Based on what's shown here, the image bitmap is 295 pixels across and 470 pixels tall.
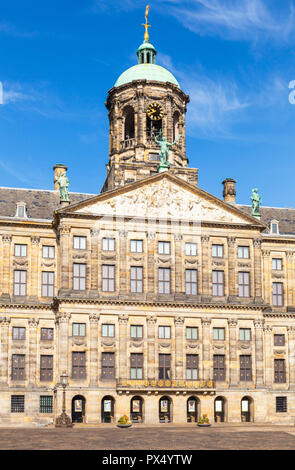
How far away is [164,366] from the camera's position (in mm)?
63375

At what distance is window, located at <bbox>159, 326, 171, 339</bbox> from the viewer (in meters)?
63.9

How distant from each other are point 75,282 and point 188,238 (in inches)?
411

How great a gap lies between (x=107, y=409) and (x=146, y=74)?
105 ft

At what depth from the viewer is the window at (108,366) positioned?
62188mm

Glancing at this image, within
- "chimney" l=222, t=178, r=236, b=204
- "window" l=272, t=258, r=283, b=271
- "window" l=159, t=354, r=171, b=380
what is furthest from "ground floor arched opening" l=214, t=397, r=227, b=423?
"chimney" l=222, t=178, r=236, b=204

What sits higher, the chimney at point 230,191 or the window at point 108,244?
the chimney at point 230,191

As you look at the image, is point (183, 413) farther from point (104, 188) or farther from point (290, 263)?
point (104, 188)

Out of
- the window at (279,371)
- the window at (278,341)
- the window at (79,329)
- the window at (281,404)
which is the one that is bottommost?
the window at (281,404)

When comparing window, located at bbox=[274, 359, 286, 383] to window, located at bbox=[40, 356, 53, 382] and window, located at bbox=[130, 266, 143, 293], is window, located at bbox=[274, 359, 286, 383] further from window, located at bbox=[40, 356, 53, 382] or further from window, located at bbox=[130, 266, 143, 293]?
window, located at bbox=[40, 356, 53, 382]

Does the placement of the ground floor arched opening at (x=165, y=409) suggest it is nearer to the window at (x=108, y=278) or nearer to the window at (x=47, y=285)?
the window at (x=108, y=278)

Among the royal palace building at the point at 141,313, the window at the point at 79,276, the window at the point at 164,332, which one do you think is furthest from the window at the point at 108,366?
the window at the point at 79,276

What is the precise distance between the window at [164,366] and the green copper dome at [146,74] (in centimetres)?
2667

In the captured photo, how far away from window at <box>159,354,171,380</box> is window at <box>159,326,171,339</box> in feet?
5.10
